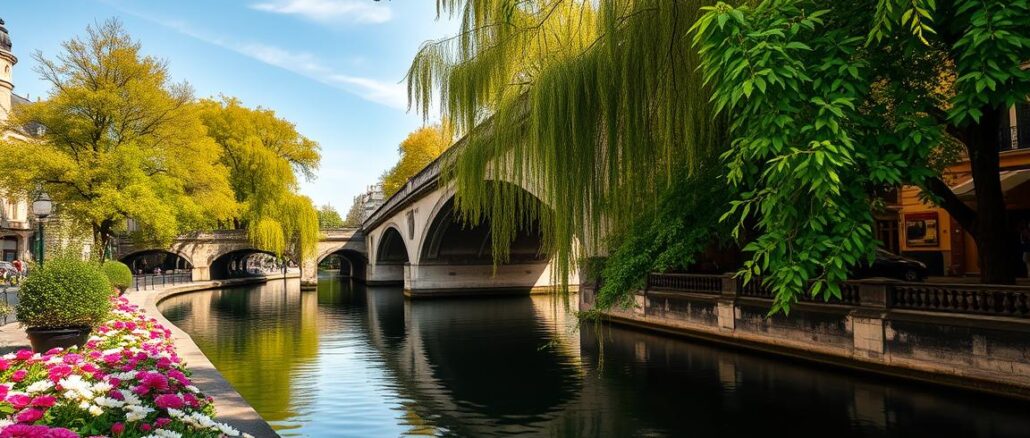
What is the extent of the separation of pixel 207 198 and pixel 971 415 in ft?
125

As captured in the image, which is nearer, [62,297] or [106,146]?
[62,297]

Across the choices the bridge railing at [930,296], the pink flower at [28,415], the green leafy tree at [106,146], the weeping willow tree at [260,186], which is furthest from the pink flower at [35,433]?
the weeping willow tree at [260,186]

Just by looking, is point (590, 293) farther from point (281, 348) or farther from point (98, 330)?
point (98, 330)

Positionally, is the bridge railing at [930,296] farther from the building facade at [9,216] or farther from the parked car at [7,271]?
the building facade at [9,216]

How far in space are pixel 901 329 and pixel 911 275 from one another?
812 centimetres

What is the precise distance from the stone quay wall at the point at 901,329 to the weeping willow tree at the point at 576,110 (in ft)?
18.5

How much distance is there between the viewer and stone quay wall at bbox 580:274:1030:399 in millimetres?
9961

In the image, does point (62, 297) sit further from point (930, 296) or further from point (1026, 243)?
point (1026, 243)

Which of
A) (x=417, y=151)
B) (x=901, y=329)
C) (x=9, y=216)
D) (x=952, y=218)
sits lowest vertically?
(x=901, y=329)

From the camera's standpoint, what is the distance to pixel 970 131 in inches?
400

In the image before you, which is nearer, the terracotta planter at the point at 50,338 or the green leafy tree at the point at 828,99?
the green leafy tree at the point at 828,99

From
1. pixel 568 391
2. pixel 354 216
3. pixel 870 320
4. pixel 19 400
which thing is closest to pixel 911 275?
pixel 870 320

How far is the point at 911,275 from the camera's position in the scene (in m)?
18.6

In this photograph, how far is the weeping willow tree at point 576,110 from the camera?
7086 millimetres
